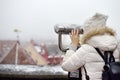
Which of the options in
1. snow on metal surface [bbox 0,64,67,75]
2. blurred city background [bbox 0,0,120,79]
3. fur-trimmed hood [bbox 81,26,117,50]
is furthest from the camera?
blurred city background [bbox 0,0,120,79]

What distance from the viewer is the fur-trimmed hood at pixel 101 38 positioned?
A: 1.63 metres

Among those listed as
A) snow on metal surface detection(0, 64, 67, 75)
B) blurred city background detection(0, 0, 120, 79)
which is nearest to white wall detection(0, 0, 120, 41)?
blurred city background detection(0, 0, 120, 79)

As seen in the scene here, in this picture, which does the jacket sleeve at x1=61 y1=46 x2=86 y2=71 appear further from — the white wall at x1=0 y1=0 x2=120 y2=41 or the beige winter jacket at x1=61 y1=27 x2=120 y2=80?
the white wall at x1=0 y1=0 x2=120 y2=41

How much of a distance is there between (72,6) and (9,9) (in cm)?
72

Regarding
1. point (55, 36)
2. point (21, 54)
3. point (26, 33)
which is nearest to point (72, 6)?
point (55, 36)

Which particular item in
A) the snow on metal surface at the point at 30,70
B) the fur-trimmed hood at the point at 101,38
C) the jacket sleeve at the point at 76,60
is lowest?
the snow on metal surface at the point at 30,70

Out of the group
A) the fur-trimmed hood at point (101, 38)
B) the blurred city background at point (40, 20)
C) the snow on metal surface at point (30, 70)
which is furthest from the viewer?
the blurred city background at point (40, 20)

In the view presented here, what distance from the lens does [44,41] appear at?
2.90 meters

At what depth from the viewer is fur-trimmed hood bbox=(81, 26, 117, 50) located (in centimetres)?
163

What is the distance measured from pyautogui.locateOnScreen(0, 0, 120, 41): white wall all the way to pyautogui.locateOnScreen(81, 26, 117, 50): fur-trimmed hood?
3.89 ft

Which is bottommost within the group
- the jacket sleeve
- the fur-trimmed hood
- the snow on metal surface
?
the snow on metal surface

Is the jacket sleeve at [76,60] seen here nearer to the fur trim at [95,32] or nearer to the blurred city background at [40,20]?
the fur trim at [95,32]

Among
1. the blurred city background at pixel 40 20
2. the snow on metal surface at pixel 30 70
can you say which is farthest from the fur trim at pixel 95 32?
the blurred city background at pixel 40 20

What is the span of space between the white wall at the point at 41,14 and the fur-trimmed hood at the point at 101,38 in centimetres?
118
